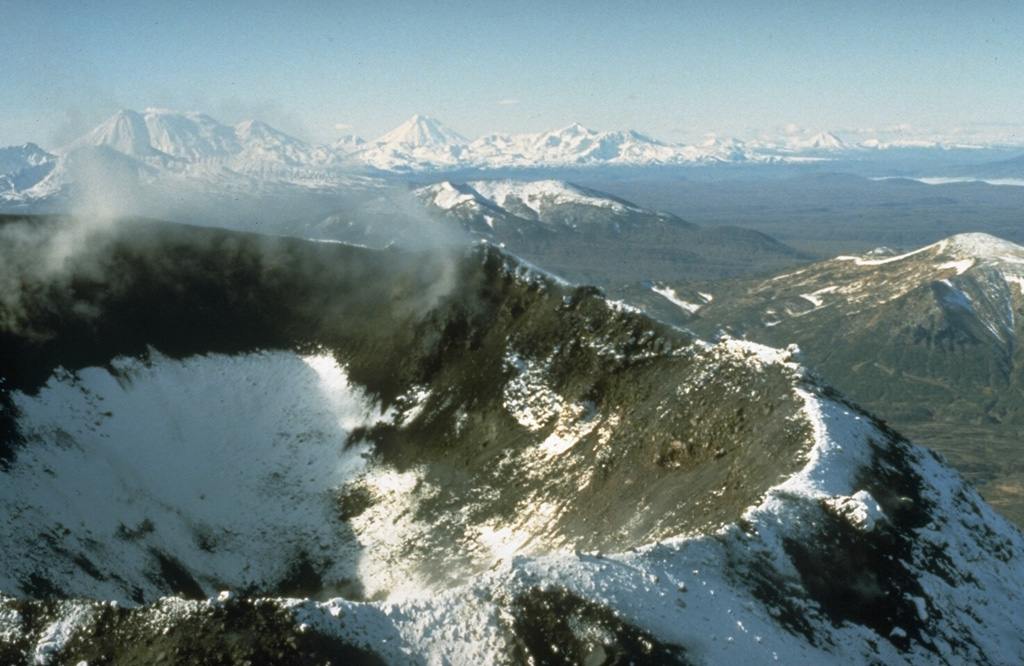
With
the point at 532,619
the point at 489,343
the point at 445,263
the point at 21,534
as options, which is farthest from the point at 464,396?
the point at 532,619

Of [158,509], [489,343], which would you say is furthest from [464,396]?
[158,509]

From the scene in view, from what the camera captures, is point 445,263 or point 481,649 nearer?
point 481,649

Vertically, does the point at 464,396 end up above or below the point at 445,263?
below

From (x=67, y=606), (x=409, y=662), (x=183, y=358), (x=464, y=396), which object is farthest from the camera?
(x=183, y=358)

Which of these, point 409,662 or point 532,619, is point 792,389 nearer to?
point 532,619

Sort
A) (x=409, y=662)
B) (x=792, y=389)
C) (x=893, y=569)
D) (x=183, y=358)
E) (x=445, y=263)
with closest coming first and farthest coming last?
(x=409, y=662) < (x=893, y=569) < (x=792, y=389) < (x=183, y=358) < (x=445, y=263)

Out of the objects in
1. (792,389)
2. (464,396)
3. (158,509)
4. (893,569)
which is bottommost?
(158,509)
